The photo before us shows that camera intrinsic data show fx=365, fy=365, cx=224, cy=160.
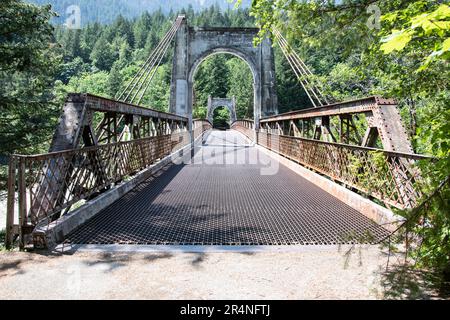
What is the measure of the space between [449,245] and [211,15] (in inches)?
3746

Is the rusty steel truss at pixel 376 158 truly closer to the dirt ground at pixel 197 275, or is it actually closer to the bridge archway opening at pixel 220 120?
the dirt ground at pixel 197 275

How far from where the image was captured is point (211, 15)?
3548 inches

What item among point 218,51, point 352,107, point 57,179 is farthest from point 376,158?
point 218,51

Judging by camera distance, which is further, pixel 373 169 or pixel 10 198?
pixel 373 169

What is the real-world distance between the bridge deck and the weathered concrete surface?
0.31 meters

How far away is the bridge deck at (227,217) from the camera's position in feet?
12.3

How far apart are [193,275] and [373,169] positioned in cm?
291

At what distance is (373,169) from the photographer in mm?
4617

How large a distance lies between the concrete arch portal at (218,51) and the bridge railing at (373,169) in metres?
15.3

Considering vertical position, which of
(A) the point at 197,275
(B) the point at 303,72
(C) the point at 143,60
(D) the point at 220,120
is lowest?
(A) the point at 197,275

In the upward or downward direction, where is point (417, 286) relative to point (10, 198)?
downward

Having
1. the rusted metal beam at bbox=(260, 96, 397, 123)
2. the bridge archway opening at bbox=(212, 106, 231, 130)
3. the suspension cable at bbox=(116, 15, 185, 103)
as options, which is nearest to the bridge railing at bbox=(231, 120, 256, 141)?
the suspension cable at bbox=(116, 15, 185, 103)

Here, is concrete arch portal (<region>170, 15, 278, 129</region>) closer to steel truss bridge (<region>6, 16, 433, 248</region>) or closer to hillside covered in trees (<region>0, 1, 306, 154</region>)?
steel truss bridge (<region>6, 16, 433, 248</region>)

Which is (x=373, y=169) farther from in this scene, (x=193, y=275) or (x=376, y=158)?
(x=193, y=275)
